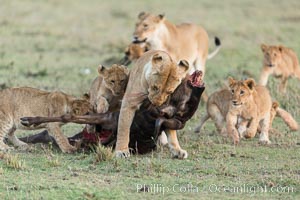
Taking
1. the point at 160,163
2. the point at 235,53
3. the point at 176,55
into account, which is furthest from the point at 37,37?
the point at 160,163

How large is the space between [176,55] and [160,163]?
5.07m

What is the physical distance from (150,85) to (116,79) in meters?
0.87

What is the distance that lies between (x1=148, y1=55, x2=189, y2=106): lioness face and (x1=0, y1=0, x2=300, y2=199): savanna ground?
513 millimetres

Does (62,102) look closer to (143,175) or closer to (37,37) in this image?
(143,175)

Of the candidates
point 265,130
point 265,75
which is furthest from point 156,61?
point 265,75

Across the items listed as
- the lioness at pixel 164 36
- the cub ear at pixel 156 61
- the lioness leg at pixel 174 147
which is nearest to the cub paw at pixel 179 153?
the lioness leg at pixel 174 147

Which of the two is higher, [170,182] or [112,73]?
[112,73]

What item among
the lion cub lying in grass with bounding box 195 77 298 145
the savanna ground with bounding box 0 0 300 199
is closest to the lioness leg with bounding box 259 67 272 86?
the savanna ground with bounding box 0 0 300 199

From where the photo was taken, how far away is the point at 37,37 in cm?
1652

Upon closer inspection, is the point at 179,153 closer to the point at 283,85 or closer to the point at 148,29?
the point at 148,29

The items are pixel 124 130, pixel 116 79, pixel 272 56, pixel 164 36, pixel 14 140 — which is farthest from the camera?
pixel 272 56

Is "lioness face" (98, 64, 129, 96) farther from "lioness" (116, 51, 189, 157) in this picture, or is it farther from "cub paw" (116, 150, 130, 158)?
"cub paw" (116, 150, 130, 158)

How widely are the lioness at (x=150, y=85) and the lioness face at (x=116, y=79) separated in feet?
0.93

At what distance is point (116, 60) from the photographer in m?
14.1
